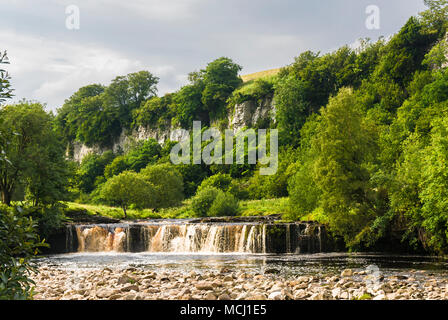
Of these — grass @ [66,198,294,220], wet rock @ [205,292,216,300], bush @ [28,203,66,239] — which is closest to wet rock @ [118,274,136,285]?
wet rock @ [205,292,216,300]

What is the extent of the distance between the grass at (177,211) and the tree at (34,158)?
12.0m

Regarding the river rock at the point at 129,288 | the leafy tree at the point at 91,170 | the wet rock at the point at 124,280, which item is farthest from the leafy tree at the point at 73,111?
the river rock at the point at 129,288

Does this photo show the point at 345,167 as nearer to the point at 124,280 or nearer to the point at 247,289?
the point at 247,289

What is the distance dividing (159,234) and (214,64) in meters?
77.5

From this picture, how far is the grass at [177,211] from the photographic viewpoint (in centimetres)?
4691

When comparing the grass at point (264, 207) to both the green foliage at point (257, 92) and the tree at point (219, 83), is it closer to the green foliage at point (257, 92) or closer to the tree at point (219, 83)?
the green foliage at point (257, 92)

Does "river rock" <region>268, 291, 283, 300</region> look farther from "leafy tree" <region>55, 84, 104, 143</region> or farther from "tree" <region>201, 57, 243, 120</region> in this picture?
"leafy tree" <region>55, 84, 104, 143</region>

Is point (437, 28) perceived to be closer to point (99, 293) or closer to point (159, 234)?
point (159, 234)

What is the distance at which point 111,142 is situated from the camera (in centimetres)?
11975

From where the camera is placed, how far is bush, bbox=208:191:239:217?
161 feet

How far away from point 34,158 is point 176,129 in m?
71.4

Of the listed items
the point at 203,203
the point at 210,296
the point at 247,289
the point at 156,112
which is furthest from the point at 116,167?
the point at 210,296

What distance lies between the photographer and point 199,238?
3112 centimetres
